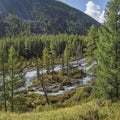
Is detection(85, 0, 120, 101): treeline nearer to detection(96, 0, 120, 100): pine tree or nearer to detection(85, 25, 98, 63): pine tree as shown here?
detection(96, 0, 120, 100): pine tree

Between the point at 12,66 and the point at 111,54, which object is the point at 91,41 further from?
the point at 111,54

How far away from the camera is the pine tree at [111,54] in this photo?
21.2m

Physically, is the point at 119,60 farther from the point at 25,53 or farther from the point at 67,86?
the point at 25,53

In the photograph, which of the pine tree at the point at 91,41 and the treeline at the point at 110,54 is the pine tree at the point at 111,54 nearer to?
the treeline at the point at 110,54

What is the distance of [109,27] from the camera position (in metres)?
22.0

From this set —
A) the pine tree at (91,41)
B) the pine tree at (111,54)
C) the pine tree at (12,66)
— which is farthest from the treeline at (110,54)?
the pine tree at (91,41)

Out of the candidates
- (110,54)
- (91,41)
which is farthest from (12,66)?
(110,54)

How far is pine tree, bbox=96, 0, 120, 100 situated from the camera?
21234 millimetres

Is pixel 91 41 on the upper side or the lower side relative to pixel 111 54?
upper

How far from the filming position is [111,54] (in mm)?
21688

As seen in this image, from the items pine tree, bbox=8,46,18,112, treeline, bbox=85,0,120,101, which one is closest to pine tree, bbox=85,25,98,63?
pine tree, bbox=8,46,18,112

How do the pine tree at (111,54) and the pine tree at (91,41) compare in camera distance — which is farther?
the pine tree at (91,41)

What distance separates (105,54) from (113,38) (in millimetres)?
1530

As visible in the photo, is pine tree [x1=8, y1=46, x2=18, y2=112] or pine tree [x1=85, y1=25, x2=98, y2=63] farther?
pine tree [x1=85, y1=25, x2=98, y2=63]
